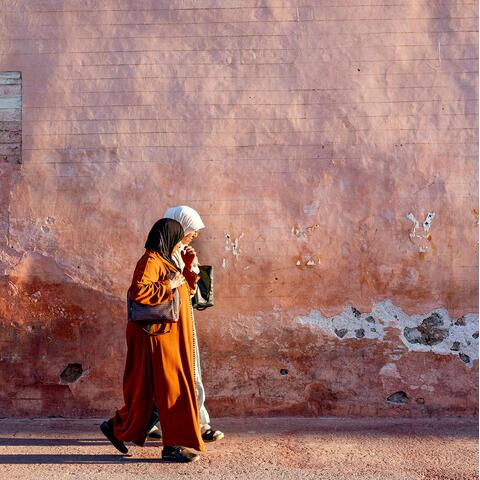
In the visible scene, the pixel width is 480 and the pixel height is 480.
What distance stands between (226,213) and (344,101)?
1111 mm

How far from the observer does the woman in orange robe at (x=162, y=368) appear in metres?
4.12

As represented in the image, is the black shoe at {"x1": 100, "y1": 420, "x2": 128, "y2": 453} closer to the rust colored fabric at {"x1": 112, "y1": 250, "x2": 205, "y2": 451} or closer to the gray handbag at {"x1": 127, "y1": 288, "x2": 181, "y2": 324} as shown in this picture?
the rust colored fabric at {"x1": 112, "y1": 250, "x2": 205, "y2": 451}

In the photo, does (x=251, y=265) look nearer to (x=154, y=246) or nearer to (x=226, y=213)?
(x=226, y=213)

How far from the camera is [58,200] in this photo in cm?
508

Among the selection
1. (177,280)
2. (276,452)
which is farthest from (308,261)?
(276,452)

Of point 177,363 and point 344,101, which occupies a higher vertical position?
point 344,101

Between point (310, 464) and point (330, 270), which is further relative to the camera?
point (330, 270)

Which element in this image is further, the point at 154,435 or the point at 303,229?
the point at 303,229

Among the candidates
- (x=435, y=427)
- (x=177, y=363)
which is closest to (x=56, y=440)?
(x=177, y=363)

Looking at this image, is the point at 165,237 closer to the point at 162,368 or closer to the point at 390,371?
the point at 162,368

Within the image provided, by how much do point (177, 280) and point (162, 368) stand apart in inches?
19.6

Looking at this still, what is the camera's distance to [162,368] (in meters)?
4.12

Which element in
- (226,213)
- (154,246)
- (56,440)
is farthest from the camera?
(226,213)

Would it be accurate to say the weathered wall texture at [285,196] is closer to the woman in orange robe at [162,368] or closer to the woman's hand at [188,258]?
the woman's hand at [188,258]
